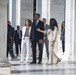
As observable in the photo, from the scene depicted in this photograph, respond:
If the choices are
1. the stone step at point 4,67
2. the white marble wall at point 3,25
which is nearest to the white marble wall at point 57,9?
the white marble wall at point 3,25

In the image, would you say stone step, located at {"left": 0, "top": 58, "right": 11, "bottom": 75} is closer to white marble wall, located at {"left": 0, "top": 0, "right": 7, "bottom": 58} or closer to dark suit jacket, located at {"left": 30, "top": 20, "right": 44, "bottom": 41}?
white marble wall, located at {"left": 0, "top": 0, "right": 7, "bottom": 58}

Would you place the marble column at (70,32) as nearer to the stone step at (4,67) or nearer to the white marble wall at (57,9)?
the white marble wall at (57,9)

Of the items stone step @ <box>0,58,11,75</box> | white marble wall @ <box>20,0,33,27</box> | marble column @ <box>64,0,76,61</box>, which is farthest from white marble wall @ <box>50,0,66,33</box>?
stone step @ <box>0,58,11,75</box>

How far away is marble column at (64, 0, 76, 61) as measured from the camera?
20.1m

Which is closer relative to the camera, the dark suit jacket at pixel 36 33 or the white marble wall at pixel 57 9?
the dark suit jacket at pixel 36 33

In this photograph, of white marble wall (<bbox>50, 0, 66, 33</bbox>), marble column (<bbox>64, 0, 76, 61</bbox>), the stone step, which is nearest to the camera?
the stone step

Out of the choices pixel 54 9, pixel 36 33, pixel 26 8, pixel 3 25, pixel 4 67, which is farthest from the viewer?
pixel 26 8

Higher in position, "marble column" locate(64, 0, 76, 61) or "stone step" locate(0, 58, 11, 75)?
"marble column" locate(64, 0, 76, 61)

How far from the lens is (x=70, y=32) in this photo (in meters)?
20.4

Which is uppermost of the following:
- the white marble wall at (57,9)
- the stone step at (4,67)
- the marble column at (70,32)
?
the white marble wall at (57,9)

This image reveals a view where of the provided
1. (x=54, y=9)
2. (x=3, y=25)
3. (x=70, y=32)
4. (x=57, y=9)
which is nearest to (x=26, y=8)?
(x=57, y=9)

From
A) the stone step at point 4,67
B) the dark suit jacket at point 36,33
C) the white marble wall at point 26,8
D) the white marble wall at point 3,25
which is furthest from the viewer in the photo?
the white marble wall at point 26,8

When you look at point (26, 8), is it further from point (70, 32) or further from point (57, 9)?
point (70, 32)

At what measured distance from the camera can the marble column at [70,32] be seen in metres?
20.1
